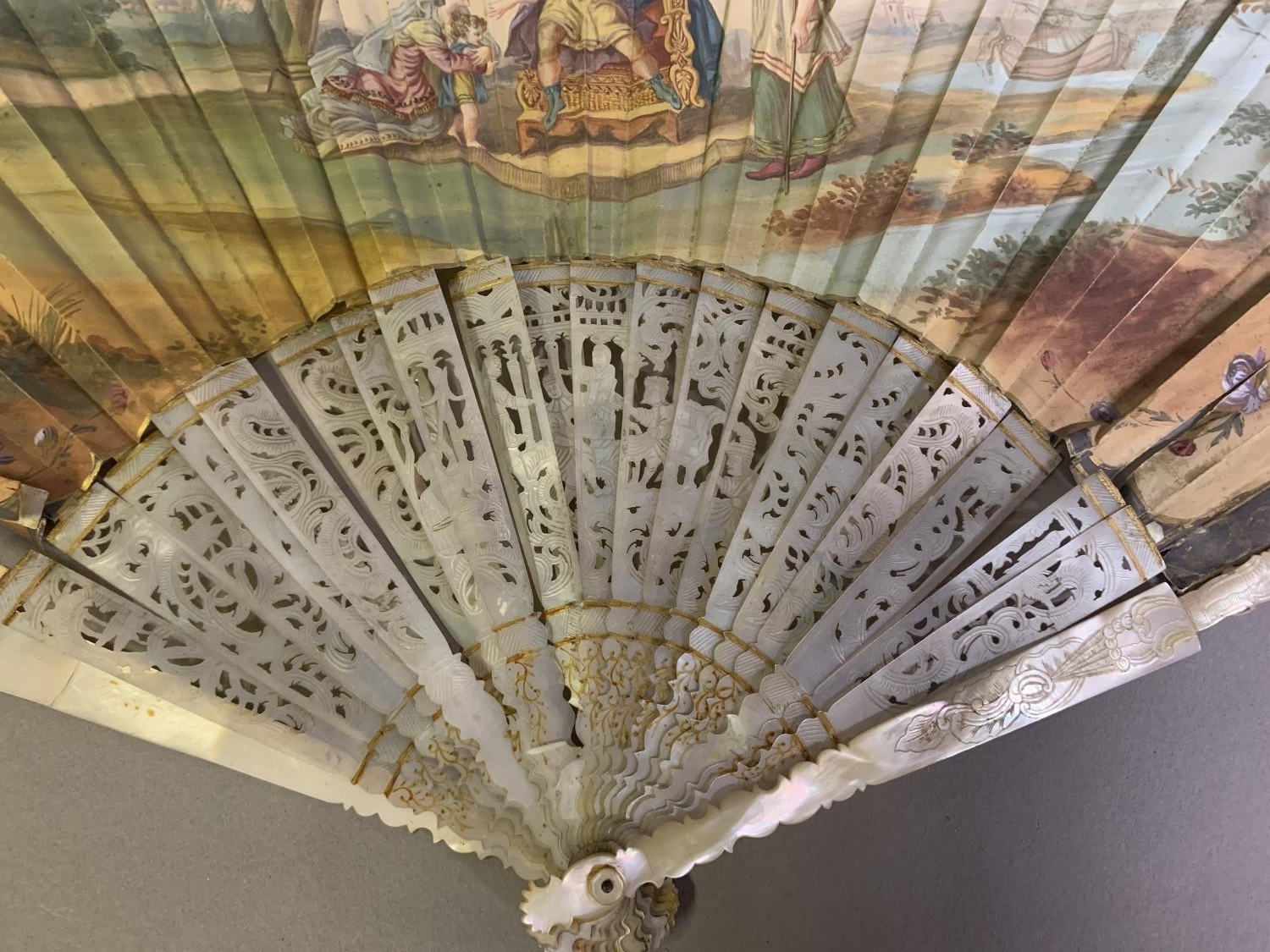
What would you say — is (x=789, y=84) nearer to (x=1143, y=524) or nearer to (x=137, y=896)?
(x=1143, y=524)

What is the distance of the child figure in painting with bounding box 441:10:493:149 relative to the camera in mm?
1740

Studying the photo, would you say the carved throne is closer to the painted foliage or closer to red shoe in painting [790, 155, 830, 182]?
the painted foliage

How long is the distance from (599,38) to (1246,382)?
139 cm

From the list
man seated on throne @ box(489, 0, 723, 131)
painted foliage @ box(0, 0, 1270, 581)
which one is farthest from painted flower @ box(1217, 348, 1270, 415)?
man seated on throne @ box(489, 0, 723, 131)

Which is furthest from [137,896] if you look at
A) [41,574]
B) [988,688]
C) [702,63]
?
[702,63]

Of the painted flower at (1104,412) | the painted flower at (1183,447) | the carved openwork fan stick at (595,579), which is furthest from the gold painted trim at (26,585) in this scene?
the painted flower at (1183,447)

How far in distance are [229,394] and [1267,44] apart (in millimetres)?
2004

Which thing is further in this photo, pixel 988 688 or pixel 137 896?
pixel 137 896

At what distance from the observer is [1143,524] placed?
5.45ft

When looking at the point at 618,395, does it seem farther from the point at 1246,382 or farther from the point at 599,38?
the point at 1246,382

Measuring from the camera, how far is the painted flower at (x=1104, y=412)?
5.65 ft

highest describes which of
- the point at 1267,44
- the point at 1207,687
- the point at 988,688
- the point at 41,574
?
the point at 1267,44

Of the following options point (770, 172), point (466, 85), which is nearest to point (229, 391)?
point (466, 85)

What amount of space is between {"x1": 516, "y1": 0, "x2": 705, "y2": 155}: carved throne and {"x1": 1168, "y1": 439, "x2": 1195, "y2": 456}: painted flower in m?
1.14
